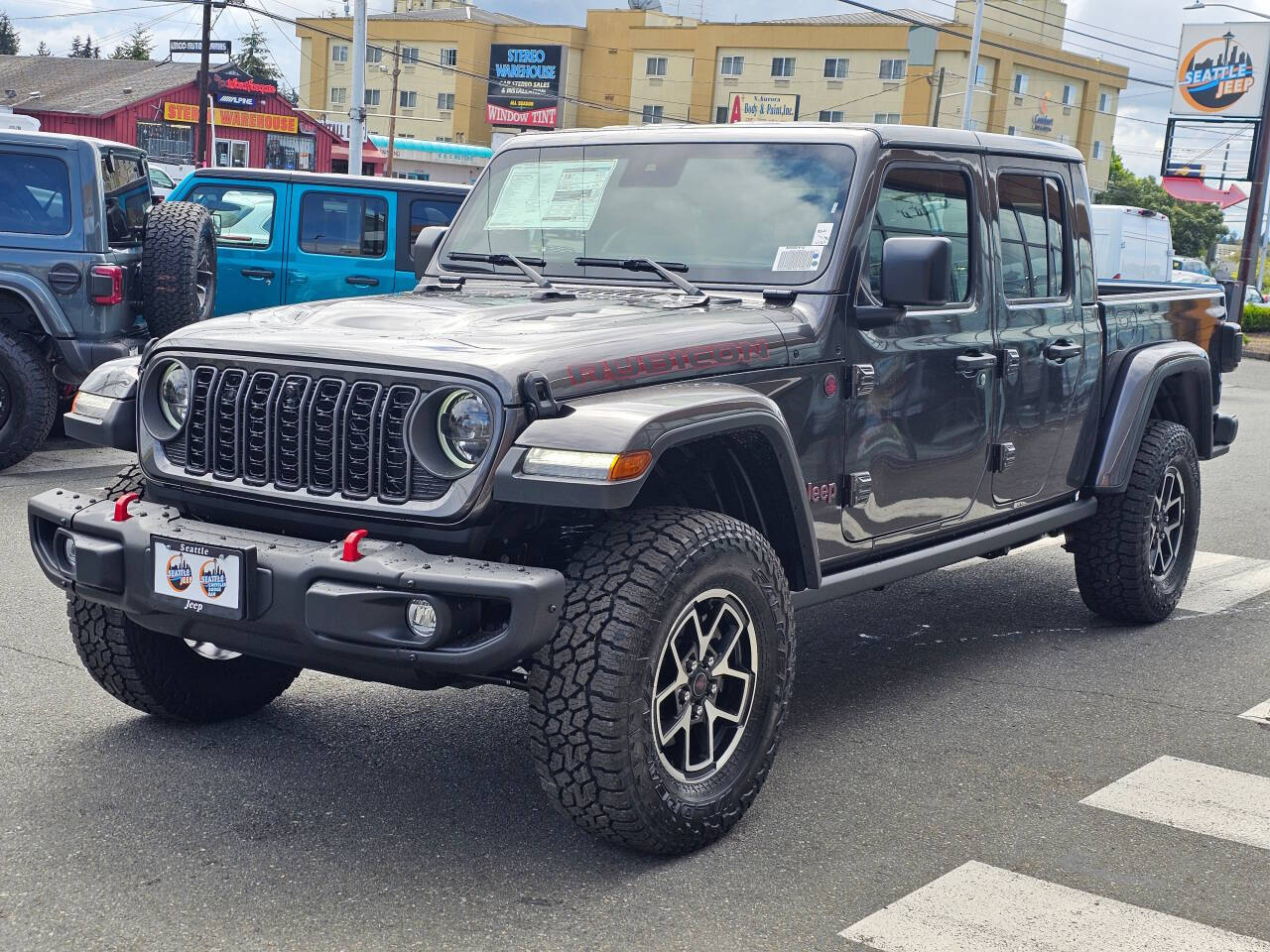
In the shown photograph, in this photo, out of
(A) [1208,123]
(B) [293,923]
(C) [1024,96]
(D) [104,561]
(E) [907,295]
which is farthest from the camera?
(C) [1024,96]

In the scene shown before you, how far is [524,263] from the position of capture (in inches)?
199

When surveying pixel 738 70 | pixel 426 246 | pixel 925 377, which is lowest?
pixel 925 377

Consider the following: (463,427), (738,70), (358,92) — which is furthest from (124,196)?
(738,70)

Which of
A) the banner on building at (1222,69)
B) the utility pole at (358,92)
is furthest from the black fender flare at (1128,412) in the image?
the banner on building at (1222,69)

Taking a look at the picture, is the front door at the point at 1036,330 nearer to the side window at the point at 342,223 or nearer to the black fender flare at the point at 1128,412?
the black fender flare at the point at 1128,412

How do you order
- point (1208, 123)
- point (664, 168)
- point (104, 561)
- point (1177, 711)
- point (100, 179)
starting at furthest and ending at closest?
point (1208, 123)
point (100, 179)
point (1177, 711)
point (664, 168)
point (104, 561)

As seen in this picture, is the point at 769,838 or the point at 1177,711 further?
the point at 1177,711

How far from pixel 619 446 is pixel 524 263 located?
1.75 m

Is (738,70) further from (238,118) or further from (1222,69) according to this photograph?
(1222,69)

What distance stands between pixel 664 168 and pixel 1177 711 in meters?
2.66

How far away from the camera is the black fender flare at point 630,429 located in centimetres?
345

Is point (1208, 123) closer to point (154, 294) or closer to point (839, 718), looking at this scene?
point (154, 294)

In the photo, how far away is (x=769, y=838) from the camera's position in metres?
4.01

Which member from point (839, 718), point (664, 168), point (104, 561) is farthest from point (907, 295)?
point (104, 561)
